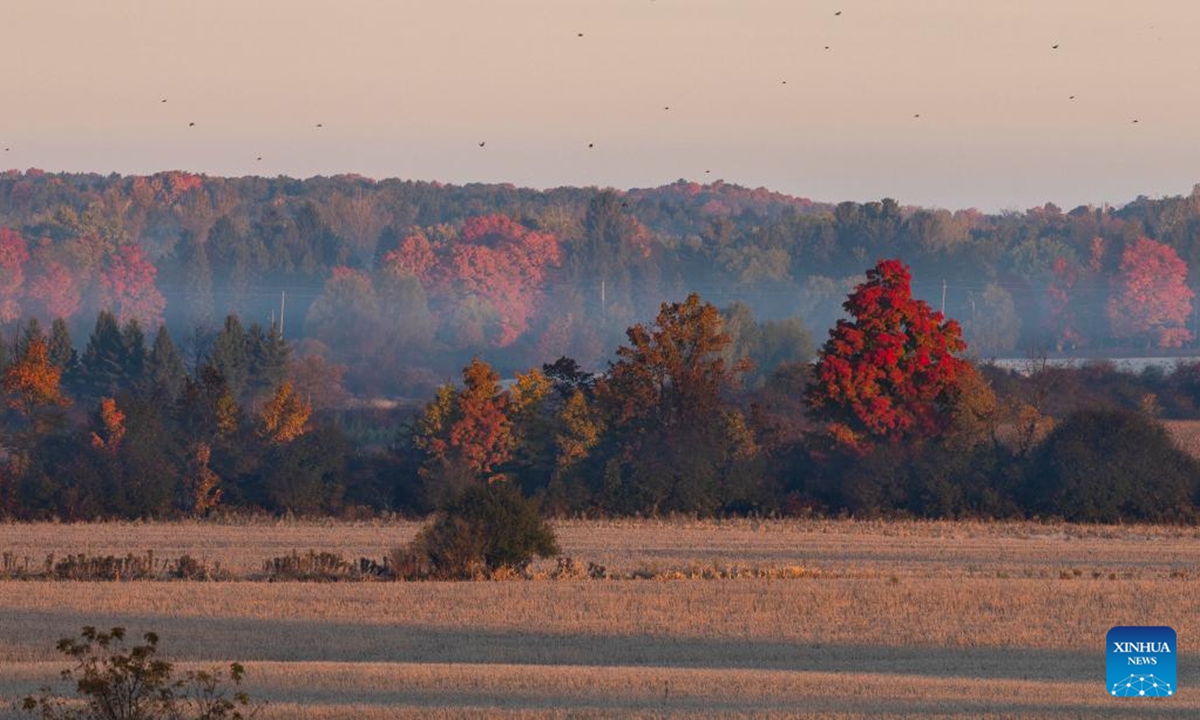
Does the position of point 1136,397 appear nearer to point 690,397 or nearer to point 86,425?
point 690,397

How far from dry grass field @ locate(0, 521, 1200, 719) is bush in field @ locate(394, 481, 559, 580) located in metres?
1.92

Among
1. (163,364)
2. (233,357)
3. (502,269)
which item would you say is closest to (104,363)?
(163,364)

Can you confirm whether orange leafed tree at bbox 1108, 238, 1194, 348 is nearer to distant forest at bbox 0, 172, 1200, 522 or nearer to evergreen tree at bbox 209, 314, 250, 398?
distant forest at bbox 0, 172, 1200, 522

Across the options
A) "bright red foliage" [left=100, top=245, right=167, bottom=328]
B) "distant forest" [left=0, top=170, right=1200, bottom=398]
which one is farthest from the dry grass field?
"bright red foliage" [left=100, top=245, right=167, bottom=328]

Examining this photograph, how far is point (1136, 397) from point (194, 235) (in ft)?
366

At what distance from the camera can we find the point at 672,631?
1104 inches

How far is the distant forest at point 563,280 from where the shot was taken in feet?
493

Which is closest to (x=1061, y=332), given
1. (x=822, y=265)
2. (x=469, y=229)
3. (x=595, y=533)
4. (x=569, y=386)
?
(x=822, y=265)

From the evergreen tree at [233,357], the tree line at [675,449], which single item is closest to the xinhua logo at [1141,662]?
the tree line at [675,449]

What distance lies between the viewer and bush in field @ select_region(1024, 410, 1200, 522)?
5531 cm

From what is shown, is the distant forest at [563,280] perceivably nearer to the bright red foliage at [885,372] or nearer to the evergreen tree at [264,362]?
the evergreen tree at [264,362]

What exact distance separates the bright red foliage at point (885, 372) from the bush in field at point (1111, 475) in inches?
151

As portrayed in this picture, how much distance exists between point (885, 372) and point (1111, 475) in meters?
7.79

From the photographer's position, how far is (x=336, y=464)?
196ft
